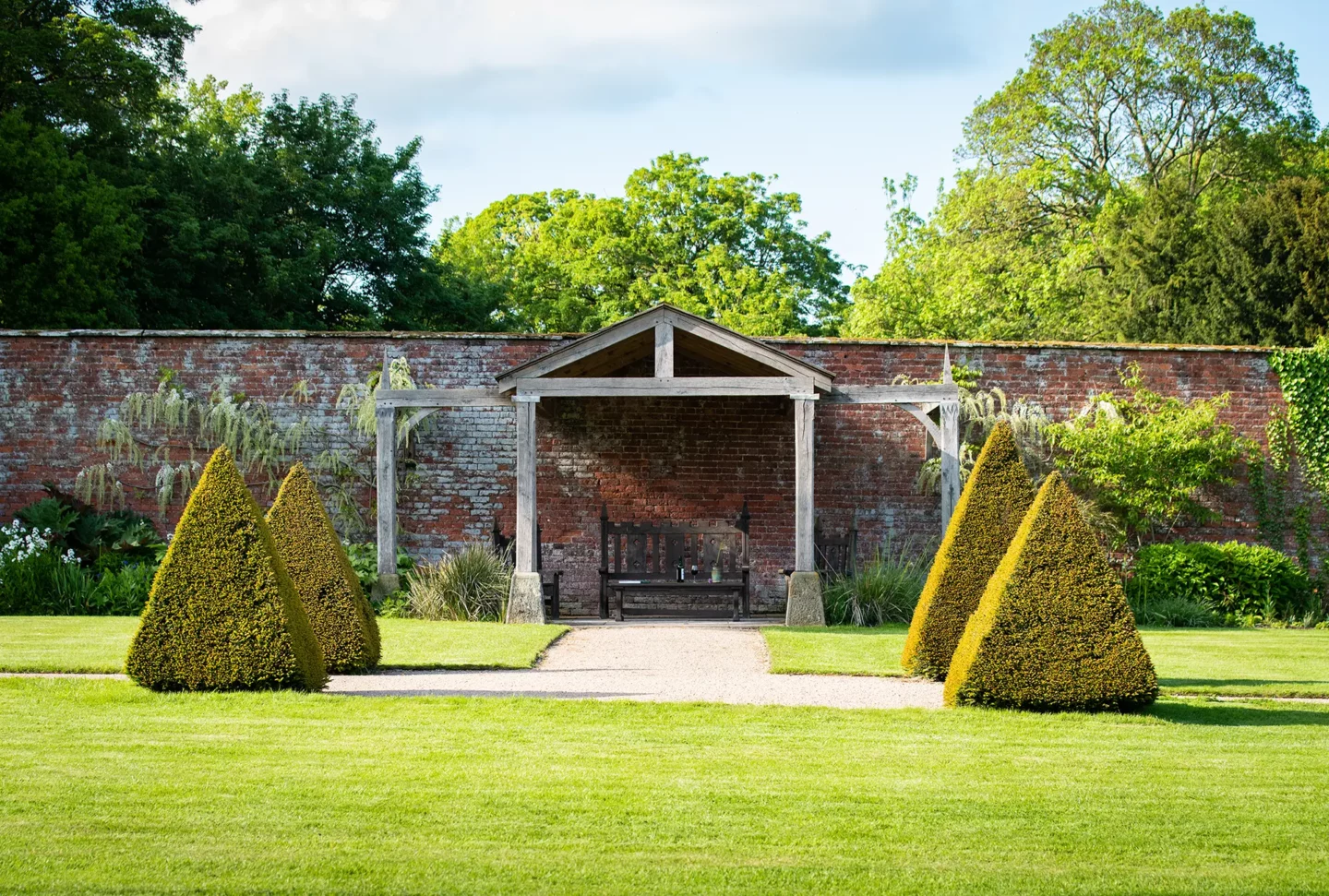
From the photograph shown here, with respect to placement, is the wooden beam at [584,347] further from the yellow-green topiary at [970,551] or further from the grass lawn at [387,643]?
the yellow-green topiary at [970,551]

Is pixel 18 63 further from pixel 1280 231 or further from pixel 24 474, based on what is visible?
pixel 1280 231

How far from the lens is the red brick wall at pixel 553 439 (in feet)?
52.2

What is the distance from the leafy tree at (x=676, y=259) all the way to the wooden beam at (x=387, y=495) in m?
17.7

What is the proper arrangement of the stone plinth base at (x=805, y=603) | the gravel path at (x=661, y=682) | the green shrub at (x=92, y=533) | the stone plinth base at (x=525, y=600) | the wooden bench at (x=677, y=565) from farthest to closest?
the green shrub at (x=92, y=533) < the wooden bench at (x=677, y=565) < the stone plinth base at (x=805, y=603) < the stone plinth base at (x=525, y=600) < the gravel path at (x=661, y=682)

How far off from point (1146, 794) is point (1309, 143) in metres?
27.1

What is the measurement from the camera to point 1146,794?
582 cm

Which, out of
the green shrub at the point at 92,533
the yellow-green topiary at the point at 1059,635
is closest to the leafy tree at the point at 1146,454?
the yellow-green topiary at the point at 1059,635

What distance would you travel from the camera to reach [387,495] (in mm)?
14195

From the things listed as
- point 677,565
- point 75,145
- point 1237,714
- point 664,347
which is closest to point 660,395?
point 664,347

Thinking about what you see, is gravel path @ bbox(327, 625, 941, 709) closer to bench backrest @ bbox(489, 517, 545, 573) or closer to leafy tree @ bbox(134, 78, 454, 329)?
bench backrest @ bbox(489, 517, 545, 573)

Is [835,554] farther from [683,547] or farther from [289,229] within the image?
[289,229]

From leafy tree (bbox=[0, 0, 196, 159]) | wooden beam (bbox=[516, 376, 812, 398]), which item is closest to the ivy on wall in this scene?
wooden beam (bbox=[516, 376, 812, 398])

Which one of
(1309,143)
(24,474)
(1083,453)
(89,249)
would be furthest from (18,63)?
(1309,143)

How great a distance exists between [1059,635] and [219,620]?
4775 mm
